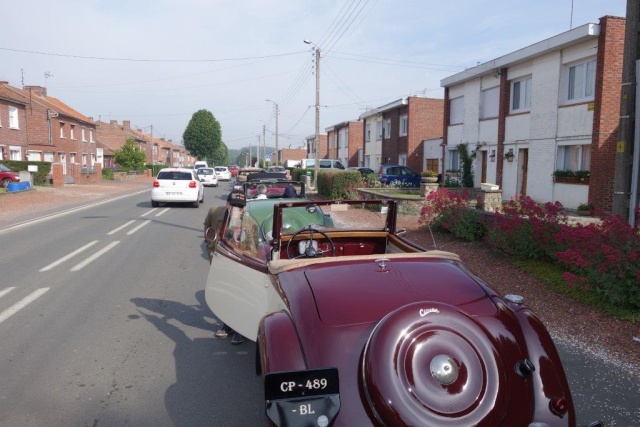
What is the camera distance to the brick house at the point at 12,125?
3572cm

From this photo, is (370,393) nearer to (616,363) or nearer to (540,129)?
(616,363)

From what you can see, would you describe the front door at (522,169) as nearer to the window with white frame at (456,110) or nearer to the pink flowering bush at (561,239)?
the window with white frame at (456,110)

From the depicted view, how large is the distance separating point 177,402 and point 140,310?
266cm

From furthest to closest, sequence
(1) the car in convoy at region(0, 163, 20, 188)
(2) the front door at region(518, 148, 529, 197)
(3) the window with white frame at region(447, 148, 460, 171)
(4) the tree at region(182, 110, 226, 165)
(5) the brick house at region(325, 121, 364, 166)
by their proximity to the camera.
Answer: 1. (4) the tree at region(182, 110, 226, 165)
2. (5) the brick house at region(325, 121, 364, 166)
3. (1) the car in convoy at region(0, 163, 20, 188)
4. (3) the window with white frame at region(447, 148, 460, 171)
5. (2) the front door at region(518, 148, 529, 197)

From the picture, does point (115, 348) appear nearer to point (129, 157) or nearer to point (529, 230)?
point (529, 230)

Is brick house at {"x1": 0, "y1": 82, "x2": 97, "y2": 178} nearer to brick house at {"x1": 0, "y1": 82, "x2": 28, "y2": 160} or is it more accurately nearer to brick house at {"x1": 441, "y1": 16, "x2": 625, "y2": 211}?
brick house at {"x1": 0, "y1": 82, "x2": 28, "y2": 160}

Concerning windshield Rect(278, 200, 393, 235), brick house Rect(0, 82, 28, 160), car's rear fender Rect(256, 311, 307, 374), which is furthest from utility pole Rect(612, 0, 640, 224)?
brick house Rect(0, 82, 28, 160)

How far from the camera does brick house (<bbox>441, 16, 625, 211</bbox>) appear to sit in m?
16.2

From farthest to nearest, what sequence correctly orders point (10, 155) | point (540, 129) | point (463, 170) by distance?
point (10, 155)
point (463, 170)
point (540, 129)

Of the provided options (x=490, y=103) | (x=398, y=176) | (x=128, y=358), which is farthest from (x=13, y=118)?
(x=128, y=358)

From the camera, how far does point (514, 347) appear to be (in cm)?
279

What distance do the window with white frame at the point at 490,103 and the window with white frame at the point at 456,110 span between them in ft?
A: 7.30

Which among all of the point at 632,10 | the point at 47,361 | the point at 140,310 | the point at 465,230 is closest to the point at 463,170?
the point at 465,230

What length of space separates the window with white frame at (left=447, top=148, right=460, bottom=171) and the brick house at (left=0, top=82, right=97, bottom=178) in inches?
1062
